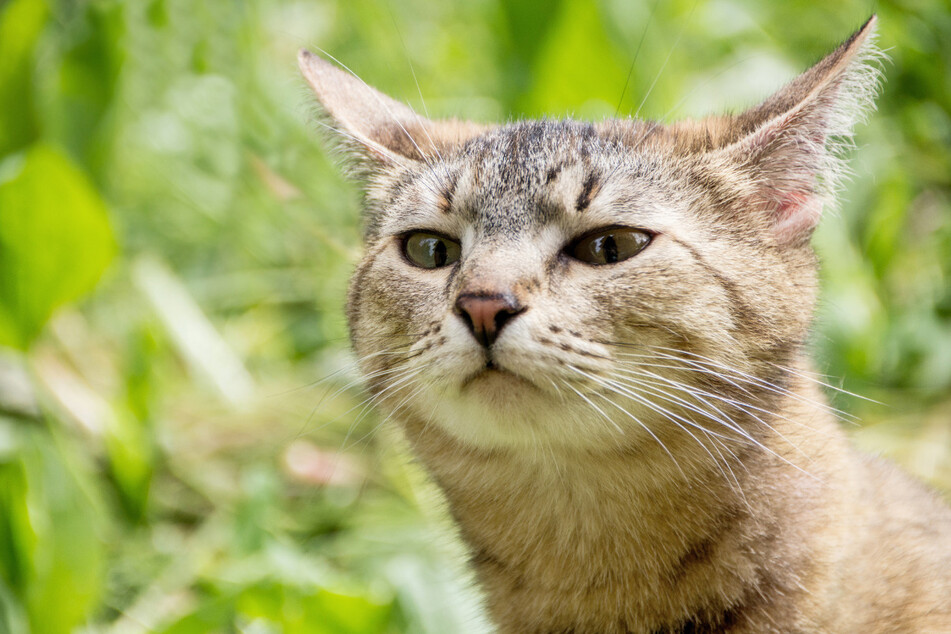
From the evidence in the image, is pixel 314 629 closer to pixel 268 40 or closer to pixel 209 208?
pixel 209 208

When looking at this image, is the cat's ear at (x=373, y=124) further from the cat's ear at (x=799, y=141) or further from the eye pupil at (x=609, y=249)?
the cat's ear at (x=799, y=141)

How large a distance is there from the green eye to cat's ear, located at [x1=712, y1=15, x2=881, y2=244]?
235 mm

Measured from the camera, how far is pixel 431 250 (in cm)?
166

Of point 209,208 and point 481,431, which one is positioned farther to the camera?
point 209,208

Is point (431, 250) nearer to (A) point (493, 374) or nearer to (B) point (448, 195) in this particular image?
(B) point (448, 195)

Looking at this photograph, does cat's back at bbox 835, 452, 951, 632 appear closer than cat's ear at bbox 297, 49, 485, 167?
Yes

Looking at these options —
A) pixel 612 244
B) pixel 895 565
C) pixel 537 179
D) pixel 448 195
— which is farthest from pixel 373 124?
pixel 895 565

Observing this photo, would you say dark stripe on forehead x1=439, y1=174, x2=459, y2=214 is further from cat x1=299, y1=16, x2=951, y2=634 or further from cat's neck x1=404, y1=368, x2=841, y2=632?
cat's neck x1=404, y1=368, x2=841, y2=632

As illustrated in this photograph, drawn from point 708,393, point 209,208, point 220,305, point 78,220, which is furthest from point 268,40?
point 708,393

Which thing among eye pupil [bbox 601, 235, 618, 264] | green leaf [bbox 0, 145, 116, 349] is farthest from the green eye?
green leaf [bbox 0, 145, 116, 349]

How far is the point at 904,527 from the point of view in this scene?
1619mm

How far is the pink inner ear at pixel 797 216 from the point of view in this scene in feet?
5.21

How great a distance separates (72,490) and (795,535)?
1520 mm

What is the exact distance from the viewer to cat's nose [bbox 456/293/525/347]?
1338mm
